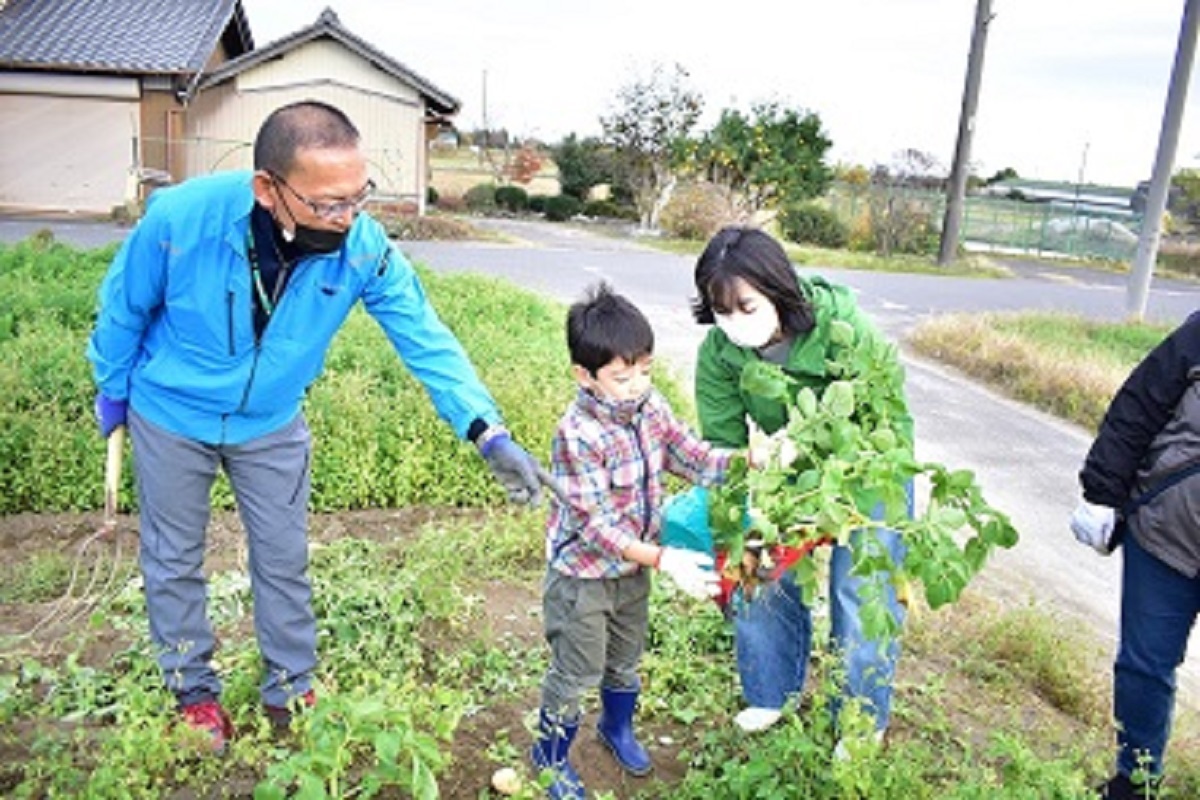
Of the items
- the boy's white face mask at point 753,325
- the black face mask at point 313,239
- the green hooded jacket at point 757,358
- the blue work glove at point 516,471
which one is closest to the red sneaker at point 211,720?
the blue work glove at point 516,471

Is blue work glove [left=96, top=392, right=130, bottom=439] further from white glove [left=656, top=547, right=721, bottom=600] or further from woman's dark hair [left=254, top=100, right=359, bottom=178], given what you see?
white glove [left=656, top=547, right=721, bottom=600]

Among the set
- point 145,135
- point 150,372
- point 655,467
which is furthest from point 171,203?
point 145,135

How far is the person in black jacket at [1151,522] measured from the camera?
8.77 feet

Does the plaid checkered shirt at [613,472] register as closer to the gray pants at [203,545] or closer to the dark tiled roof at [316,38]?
the gray pants at [203,545]

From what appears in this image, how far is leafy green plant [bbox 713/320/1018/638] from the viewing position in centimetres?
212

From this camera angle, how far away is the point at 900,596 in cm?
226

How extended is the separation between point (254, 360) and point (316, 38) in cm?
1947

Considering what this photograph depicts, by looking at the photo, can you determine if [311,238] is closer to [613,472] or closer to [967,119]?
[613,472]

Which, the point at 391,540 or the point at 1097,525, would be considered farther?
the point at 391,540

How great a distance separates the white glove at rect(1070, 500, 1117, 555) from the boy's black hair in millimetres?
1273

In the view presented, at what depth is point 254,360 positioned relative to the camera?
267cm

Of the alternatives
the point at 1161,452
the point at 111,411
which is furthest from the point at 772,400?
the point at 111,411

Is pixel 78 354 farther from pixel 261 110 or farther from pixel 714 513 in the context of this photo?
pixel 261 110

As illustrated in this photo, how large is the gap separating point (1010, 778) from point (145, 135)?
19855 millimetres
